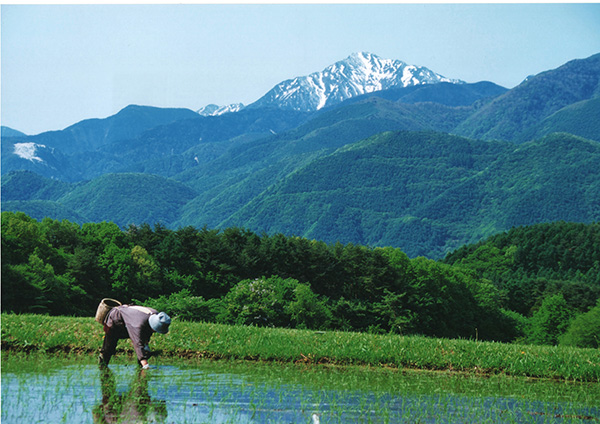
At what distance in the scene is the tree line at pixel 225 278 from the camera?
42.8 m

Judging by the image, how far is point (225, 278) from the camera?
2245 inches

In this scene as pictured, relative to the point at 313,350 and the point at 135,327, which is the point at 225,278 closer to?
the point at 313,350

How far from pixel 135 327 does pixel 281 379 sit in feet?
11.1

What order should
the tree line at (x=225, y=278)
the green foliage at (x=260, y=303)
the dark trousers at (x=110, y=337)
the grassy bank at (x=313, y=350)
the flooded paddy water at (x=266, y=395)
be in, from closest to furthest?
the flooded paddy water at (x=266, y=395), the dark trousers at (x=110, y=337), the grassy bank at (x=313, y=350), the tree line at (x=225, y=278), the green foliage at (x=260, y=303)

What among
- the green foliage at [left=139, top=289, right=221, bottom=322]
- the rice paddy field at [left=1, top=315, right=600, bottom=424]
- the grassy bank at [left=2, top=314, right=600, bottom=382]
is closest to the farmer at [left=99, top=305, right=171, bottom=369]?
the rice paddy field at [left=1, top=315, right=600, bottom=424]

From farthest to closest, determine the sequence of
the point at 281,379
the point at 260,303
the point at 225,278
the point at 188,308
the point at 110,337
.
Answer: the point at 225,278, the point at 260,303, the point at 188,308, the point at 281,379, the point at 110,337

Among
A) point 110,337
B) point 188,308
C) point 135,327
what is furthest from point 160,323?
point 188,308

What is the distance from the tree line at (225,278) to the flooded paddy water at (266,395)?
21433 millimetres

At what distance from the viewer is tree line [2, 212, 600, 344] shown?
42.8 meters

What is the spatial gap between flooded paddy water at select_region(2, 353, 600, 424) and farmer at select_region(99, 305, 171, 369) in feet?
1.42

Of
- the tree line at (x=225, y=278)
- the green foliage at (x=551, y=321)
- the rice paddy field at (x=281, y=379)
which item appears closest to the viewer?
the rice paddy field at (x=281, y=379)

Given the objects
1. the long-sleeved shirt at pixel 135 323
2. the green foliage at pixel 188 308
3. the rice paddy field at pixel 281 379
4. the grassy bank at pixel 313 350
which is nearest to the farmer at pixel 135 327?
the long-sleeved shirt at pixel 135 323

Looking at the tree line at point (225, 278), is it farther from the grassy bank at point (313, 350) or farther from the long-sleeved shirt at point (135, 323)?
the long-sleeved shirt at point (135, 323)

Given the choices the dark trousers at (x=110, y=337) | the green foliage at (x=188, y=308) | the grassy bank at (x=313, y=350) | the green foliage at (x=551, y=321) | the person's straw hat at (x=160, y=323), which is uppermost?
the person's straw hat at (x=160, y=323)
